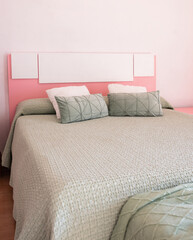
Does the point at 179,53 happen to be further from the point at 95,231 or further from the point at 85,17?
the point at 95,231

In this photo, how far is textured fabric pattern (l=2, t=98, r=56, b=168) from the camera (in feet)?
8.83

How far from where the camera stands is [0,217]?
206cm

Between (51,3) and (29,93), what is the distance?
946mm

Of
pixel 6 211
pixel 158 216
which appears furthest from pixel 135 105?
pixel 158 216

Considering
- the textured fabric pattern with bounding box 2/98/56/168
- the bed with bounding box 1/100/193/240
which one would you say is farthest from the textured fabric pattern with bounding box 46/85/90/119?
the bed with bounding box 1/100/193/240

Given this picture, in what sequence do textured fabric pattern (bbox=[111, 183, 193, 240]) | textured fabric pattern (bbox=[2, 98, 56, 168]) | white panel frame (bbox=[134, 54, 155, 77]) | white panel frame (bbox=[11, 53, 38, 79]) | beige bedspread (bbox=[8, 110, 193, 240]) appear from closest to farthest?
textured fabric pattern (bbox=[111, 183, 193, 240])
beige bedspread (bbox=[8, 110, 193, 240])
textured fabric pattern (bbox=[2, 98, 56, 168])
white panel frame (bbox=[11, 53, 38, 79])
white panel frame (bbox=[134, 54, 155, 77])

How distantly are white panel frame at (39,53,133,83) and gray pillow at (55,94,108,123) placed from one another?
1.86 feet

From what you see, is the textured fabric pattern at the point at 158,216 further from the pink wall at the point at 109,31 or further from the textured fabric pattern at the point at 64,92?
the pink wall at the point at 109,31

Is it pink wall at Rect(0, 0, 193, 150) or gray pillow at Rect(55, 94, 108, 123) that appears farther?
pink wall at Rect(0, 0, 193, 150)

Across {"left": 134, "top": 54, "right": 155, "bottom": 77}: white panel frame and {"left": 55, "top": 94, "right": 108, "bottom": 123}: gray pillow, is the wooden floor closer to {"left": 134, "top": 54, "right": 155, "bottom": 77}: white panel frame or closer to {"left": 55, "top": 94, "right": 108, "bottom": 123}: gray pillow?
{"left": 55, "top": 94, "right": 108, "bottom": 123}: gray pillow

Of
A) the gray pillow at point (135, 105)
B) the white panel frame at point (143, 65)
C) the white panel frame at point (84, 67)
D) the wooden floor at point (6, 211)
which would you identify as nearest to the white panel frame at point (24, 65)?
the white panel frame at point (84, 67)

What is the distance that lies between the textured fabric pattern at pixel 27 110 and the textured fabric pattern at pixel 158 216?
5.71 ft

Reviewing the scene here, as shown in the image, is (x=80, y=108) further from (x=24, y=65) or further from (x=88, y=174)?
(x=88, y=174)

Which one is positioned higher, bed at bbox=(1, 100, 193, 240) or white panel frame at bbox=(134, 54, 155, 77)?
white panel frame at bbox=(134, 54, 155, 77)
